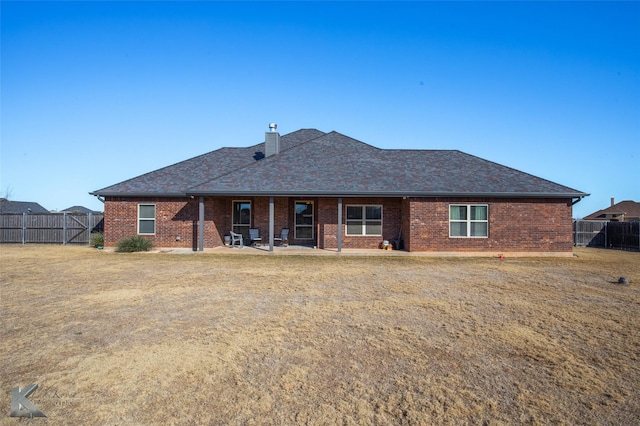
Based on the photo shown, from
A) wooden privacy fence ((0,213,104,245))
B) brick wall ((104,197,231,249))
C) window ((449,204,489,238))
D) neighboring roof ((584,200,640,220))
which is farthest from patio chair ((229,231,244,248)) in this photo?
neighboring roof ((584,200,640,220))

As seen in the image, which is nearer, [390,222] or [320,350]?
[320,350]

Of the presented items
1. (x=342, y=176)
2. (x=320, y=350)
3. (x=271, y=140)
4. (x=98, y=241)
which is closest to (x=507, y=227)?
(x=342, y=176)

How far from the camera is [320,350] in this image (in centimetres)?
491

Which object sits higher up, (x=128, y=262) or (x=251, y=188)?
(x=251, y=188)

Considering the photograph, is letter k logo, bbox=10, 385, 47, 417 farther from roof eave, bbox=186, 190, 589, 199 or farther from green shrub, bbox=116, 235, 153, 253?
green shrub, bbox=116, 235, 153, 253

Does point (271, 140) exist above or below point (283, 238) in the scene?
above

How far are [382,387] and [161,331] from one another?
347 cm

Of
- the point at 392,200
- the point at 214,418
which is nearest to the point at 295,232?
the point at 392,200

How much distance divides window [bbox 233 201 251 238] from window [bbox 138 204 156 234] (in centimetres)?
372

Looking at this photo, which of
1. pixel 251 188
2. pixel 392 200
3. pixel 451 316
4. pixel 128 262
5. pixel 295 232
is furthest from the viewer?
pixel 295 232

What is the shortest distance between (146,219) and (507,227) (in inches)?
635

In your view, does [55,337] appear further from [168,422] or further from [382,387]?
[382,387]

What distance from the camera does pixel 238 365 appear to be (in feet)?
14.5

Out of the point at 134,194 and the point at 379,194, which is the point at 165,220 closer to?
the point at 134,194
